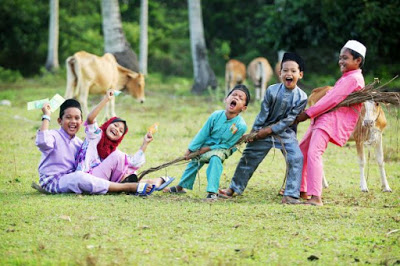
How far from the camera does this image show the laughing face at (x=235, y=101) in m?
7.46

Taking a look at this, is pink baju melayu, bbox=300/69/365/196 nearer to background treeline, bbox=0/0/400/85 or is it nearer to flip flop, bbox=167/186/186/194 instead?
flip flop, bbox=167/186/186/194

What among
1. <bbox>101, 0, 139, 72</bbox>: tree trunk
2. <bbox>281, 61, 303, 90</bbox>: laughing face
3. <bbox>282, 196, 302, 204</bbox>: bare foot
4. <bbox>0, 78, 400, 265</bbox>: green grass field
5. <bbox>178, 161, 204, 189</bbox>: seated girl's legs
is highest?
<bbox>101, 0, 139, 72</bbox>: tree trunk

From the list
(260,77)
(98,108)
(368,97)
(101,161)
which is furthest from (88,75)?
(368,97)

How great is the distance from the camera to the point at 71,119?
7188mm

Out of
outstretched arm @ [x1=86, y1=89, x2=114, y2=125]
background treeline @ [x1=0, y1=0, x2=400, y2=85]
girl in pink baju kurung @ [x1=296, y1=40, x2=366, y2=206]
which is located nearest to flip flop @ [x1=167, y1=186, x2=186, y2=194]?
outstretched arm @ [x1=86, y1=89, x2=114, y2=125]

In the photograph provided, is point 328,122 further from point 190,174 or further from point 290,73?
point 190,174

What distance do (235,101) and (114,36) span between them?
12893 mm

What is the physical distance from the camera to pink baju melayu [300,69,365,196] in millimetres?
7242

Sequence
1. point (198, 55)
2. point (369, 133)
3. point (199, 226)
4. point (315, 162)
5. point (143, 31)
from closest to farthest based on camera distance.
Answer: point (199, 226) → point (315, 162) → point (369, 133) → point (198, 55) → point (143, 31)

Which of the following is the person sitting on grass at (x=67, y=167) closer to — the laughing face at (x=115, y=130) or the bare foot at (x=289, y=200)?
the laughing face at (x=115, y=130)

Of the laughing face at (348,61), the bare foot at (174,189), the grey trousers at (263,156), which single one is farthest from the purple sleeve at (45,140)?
the laughing face at (348,61)

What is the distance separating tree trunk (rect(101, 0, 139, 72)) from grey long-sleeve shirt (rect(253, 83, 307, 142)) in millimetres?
12790

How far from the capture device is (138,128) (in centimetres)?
1345

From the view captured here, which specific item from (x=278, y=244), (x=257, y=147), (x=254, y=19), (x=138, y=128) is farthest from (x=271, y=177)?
(x=254, y=19)
